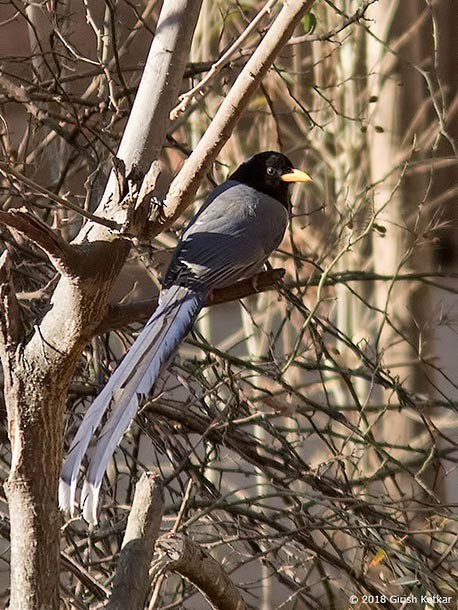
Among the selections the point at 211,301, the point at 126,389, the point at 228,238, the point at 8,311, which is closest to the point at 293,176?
the point at 228,238

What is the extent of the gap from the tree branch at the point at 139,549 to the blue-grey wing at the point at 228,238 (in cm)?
75

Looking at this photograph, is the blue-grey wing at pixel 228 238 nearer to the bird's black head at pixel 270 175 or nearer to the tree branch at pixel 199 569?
the bird's black head at pixel 270 175

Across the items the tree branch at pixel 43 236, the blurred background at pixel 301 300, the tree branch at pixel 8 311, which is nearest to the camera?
the tree branch at pixel 43 236

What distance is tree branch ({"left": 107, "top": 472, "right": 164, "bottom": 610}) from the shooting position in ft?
5.12

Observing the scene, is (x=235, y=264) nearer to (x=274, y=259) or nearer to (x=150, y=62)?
(x=150, y=62)

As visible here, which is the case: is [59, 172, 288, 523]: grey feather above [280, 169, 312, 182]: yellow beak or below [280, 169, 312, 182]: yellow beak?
below

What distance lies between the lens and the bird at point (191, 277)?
1.70m

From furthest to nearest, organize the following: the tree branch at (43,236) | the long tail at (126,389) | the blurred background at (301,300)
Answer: the blurred background at (301,300) → the long tail at (126,389) → the tree branch at (43,236)

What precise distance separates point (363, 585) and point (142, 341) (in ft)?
3.91

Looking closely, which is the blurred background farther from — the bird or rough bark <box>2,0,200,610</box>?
rough bark <box>2,0,200,610</box>

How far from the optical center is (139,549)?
1.62m

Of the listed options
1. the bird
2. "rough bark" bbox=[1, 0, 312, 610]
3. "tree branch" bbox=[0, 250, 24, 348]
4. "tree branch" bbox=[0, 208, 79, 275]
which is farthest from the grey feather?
"tree branch" bbox=[0, 208, 79, 275]

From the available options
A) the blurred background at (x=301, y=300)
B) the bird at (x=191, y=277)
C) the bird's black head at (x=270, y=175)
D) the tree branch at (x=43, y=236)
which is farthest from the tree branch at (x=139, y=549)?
the bird's black head at (x=270, y=175)

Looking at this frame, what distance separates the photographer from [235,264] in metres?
2.58
